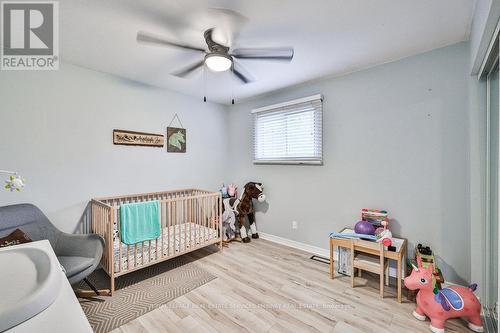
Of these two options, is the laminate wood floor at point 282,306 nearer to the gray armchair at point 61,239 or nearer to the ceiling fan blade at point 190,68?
the gray armchair at point 61,239

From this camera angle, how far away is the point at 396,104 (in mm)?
2398

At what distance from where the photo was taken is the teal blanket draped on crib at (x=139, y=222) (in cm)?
224

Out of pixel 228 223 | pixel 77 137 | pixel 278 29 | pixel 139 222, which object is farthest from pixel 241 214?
pixel 278 29

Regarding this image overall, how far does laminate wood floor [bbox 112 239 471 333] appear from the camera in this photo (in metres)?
1.72

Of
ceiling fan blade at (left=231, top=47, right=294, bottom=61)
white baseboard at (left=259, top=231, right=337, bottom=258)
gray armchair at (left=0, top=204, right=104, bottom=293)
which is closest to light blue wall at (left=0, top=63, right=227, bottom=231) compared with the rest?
gray armchair at (left=0, top=204, right=104, bottom=293)

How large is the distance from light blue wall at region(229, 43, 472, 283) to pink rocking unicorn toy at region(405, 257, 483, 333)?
507 millimetres

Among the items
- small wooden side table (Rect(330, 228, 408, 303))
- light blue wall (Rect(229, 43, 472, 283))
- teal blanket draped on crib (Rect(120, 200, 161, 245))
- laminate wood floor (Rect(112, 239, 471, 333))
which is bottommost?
laminate wood floor (Rect(112, 239, 471, 333))

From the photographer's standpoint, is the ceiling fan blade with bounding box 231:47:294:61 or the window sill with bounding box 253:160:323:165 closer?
the ceiling fan blade with bounding box 231:47:294:61

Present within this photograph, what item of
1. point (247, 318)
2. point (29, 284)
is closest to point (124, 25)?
point (29, 284)

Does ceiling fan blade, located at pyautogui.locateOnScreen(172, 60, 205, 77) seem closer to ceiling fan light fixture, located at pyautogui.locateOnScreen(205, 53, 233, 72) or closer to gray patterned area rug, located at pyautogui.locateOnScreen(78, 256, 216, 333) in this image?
ceiling fan light fixture, located at pyautogui.locateOnScreen(205, 53, 233, 72)

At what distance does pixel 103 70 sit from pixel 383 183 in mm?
3523

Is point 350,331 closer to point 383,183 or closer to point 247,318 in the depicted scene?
point 247,318

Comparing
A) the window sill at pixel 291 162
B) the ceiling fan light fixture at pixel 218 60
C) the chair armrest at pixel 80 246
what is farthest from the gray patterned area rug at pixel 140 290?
the ceiling fan light fixture at pixel 218 60

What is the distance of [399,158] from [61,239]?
11.7ft
